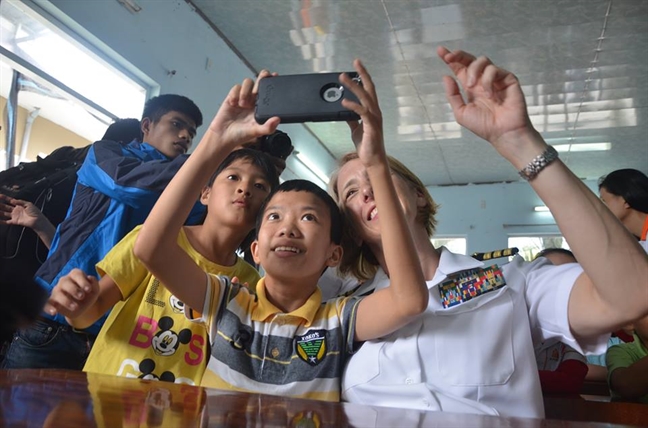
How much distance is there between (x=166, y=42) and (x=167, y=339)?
254 centimetres

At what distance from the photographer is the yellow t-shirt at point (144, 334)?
3.01ft

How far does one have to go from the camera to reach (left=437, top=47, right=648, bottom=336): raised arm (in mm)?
683

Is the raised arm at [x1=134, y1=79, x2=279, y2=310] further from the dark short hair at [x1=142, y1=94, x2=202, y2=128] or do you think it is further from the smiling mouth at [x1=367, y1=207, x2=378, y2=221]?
the dark short hair at [x1=142, y1=94, x2=202, y2=128]

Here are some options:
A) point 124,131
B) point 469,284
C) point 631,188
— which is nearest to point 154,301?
point 469,284

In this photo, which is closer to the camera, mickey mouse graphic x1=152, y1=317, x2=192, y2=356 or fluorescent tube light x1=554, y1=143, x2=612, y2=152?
mickey mouse graphic x1=152, y1=317, x2=192, y2=356

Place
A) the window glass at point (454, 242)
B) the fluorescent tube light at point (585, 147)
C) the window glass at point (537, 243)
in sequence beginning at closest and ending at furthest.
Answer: the fluorescent tube light at point (585, 147), the window glass at point (537, 243), the window glass at point (454, 242)

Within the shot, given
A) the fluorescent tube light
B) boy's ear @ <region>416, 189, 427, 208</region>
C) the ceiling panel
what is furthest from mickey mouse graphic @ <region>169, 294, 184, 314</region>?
the fluorescent tube light

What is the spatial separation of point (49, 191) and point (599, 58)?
140 inches

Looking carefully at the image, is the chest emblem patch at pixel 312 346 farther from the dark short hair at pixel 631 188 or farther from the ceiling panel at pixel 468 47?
the ceiling panel at pixel 468 47

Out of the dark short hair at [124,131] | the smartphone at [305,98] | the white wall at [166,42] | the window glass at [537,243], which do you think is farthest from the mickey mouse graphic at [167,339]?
the window glass at [537,243]

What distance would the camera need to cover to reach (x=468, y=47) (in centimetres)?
338

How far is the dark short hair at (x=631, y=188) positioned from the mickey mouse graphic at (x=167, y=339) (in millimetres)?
2211

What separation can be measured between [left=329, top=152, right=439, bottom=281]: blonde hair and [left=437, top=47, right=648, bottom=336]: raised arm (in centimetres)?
37

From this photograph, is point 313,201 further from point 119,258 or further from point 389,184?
point 119,258
